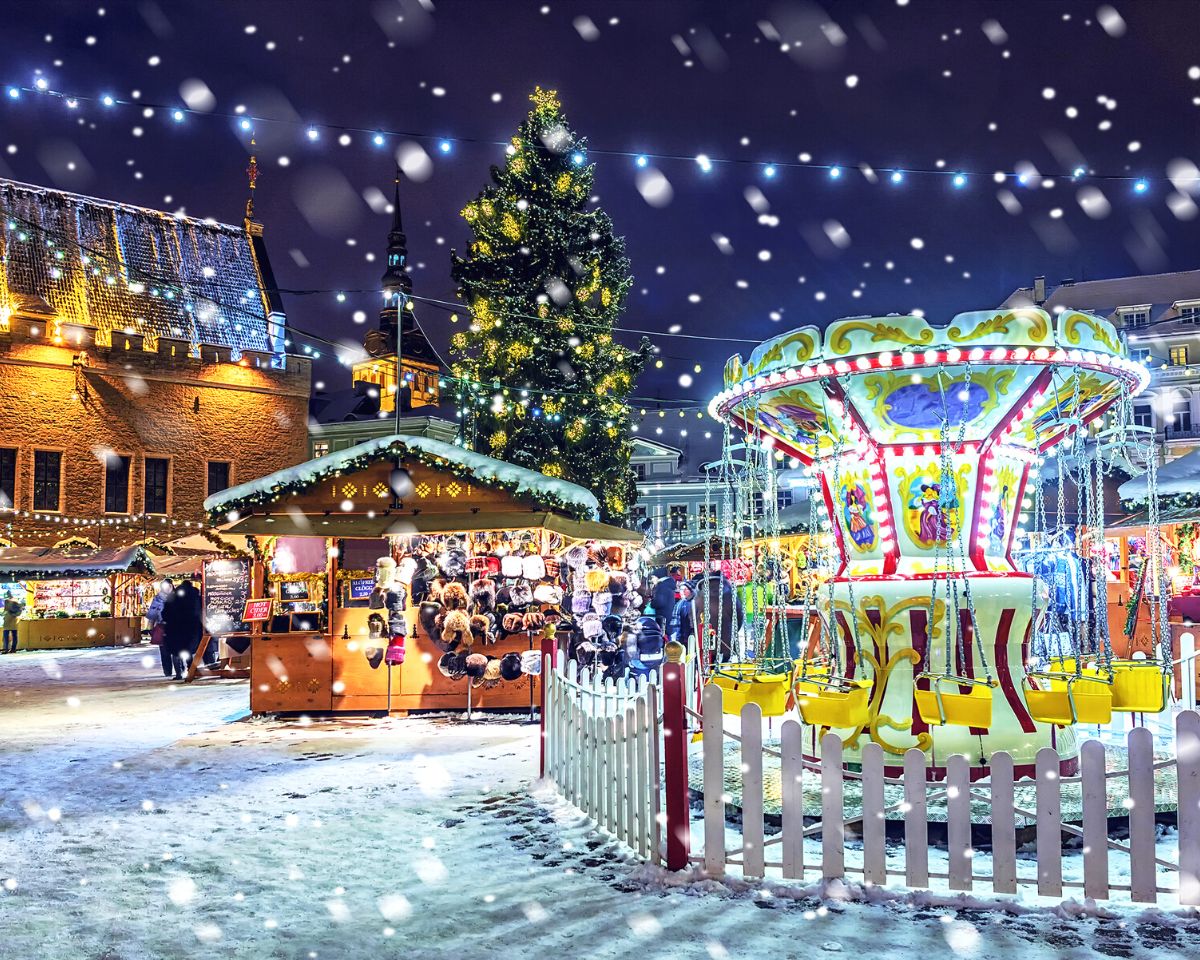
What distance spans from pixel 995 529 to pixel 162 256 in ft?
107

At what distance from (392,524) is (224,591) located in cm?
878

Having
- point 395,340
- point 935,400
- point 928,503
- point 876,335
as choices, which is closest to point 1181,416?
point 395,340

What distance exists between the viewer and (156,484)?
32.7 m

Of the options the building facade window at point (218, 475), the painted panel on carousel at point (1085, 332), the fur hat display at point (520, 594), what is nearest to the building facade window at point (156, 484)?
the building facade window at point (218, 475)

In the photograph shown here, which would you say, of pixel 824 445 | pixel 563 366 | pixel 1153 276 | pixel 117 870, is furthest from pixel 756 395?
pixel 1153 276

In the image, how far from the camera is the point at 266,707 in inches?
492

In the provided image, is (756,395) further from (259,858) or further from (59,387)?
(59,387)

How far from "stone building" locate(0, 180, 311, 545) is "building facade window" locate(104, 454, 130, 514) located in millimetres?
44

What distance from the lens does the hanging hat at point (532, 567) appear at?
11805 mm

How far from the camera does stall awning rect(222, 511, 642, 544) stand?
1257 cm

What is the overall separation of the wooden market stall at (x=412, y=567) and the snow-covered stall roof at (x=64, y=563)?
47.7 feet

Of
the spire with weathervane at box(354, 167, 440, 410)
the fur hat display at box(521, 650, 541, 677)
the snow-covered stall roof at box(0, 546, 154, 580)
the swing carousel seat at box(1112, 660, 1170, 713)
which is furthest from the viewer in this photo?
the spire with weathervane at box(354, 167, 440, 410)

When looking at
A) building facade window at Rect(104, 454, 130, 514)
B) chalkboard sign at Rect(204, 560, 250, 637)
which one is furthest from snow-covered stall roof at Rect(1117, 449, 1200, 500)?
building facade window at Rect(104, 454, 130, 514)

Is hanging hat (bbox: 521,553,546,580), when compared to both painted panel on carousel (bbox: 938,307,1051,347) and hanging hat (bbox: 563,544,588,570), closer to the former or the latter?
Result: hanging hat (bbox: 563,544,588,570)
